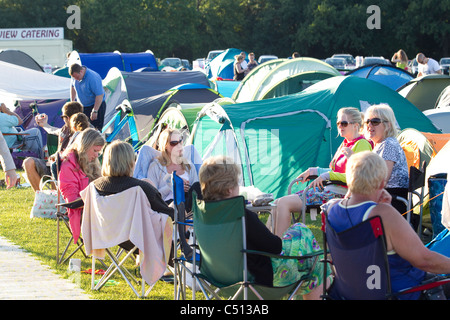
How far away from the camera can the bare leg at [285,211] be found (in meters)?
5.65

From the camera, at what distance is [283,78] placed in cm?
1192

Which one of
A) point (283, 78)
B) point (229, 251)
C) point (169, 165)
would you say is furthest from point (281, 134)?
point (229, 251)

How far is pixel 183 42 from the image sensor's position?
47625 mm

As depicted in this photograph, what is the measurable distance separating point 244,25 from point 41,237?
4430cm

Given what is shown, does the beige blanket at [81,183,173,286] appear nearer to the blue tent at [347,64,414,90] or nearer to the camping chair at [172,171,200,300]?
the camping chair at [172,171,200,300]

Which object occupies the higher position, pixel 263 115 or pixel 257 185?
pixel 263 115

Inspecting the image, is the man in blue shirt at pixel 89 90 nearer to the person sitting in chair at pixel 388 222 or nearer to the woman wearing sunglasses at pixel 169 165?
the woman wearing sunglasses at pixel 169 165

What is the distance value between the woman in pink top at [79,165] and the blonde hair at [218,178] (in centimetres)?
219

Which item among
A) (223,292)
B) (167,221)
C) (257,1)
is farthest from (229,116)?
(257,1)

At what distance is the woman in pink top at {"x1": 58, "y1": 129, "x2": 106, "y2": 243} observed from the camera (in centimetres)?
605

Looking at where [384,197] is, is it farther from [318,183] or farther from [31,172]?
[31,172]

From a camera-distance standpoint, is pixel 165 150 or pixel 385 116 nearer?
pixel 385 116
